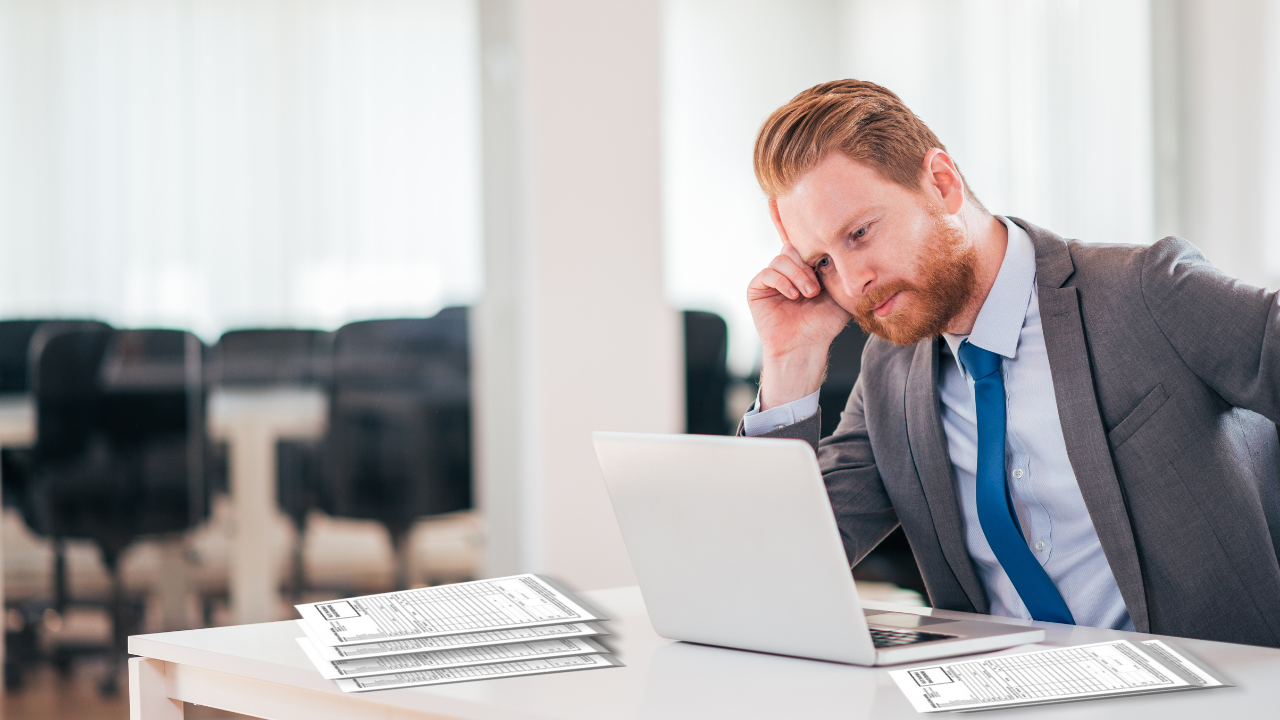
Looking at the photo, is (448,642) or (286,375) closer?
(448,642)

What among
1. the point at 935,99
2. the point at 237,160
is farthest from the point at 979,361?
the point at 935,99

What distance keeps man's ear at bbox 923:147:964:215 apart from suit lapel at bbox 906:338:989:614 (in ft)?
0.70

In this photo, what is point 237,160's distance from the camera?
9.70 ft

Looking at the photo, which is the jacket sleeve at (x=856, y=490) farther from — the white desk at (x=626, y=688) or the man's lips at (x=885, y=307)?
the white desk at (x=626, y=688)

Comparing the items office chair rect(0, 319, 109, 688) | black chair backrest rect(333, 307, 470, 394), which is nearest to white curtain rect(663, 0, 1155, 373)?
black chair backrest rect(333, 307, 470, 394)

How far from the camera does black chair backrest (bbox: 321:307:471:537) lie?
306 centimetres

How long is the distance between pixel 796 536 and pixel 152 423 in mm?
2370

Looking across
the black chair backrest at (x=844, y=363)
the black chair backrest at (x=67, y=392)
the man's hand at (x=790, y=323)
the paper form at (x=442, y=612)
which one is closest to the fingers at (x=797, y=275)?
the man's hand at (x=790, y=323)

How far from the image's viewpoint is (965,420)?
4.81ft

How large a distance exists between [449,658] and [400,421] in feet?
7.05

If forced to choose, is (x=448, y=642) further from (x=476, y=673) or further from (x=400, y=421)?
(x=400, y=421)

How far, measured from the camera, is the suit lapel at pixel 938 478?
1419 millimetres

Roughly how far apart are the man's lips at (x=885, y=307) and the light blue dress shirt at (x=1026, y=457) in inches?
3.3

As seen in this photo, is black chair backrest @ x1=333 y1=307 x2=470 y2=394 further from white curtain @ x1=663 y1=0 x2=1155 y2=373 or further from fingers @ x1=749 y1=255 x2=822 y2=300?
fingers @ x1=749 y1=255 x2=822 y2=300
